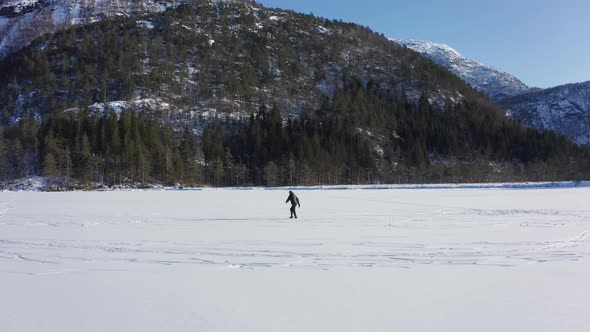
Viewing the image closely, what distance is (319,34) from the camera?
194 m

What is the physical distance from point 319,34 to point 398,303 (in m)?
197

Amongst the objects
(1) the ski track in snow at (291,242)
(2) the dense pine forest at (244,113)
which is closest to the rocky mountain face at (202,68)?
(2) the dense pine forest at (244,113)

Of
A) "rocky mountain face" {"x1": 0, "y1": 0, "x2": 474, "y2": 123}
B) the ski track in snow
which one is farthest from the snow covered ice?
"rocky mountain face" {"x1": 0, "y1": 0, "x2": 474, "y2": 123}

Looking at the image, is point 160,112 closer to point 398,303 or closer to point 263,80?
point 263,80

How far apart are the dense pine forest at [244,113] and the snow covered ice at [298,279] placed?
70715 millimetres

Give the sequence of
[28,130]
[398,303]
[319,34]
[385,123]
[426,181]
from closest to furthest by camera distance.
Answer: [398,303] → [28,130] → [426,181] → [385,123] → [319,34]

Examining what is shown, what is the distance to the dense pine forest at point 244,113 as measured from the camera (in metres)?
89.6

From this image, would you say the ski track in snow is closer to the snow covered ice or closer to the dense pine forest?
the snow covered ice

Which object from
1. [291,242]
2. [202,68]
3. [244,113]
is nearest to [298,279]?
[291,242]

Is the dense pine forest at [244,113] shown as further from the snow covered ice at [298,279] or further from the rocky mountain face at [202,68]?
the snow covered ice at [298,279]

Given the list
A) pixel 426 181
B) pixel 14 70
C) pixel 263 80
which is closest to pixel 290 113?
pixel 263 80

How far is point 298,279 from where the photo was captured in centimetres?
924

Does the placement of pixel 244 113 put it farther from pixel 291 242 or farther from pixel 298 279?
pixel 298 279

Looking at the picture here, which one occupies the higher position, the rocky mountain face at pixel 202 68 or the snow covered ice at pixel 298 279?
the rocky mountain face at pixel 202 68
